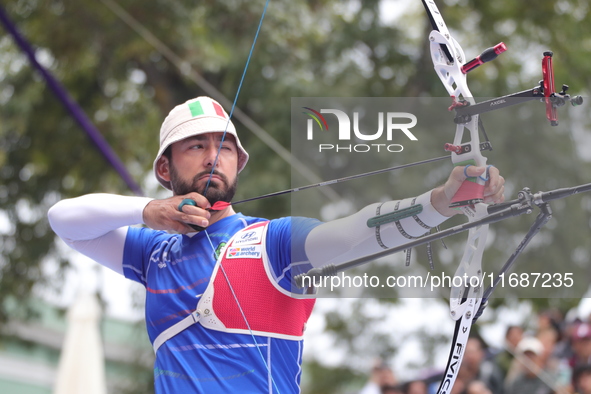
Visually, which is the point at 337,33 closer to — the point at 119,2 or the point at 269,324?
the point at 119,2

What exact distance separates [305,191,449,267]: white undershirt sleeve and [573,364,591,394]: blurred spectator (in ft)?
8.83

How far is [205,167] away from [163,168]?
206mm

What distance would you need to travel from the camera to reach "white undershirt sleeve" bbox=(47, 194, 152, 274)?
212 cm

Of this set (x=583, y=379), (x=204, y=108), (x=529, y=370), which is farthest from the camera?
(x=529, y=370)

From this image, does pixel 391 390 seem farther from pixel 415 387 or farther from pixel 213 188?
pixel 213 188

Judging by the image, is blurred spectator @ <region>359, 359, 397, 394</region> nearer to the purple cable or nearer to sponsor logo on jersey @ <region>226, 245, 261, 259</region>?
the purple cable

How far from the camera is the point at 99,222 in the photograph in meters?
2.15

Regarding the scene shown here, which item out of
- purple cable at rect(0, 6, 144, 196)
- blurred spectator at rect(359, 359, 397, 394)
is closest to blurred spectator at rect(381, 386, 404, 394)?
blurred spectator at rect(359, 359, 397, 394)

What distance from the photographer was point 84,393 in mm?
5395

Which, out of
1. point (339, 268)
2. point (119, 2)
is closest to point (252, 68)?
point (119, 2)

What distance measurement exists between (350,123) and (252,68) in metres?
4.77

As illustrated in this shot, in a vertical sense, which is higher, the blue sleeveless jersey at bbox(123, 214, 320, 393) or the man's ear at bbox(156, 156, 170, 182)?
the man's ear at bbox(156, 156, 170, 182)

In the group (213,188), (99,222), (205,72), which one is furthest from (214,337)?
(205,72)

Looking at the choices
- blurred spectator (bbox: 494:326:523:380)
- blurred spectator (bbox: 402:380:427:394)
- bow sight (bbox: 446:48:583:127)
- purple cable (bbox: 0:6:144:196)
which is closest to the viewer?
bow sight (bbox: 446:48:583:127)
